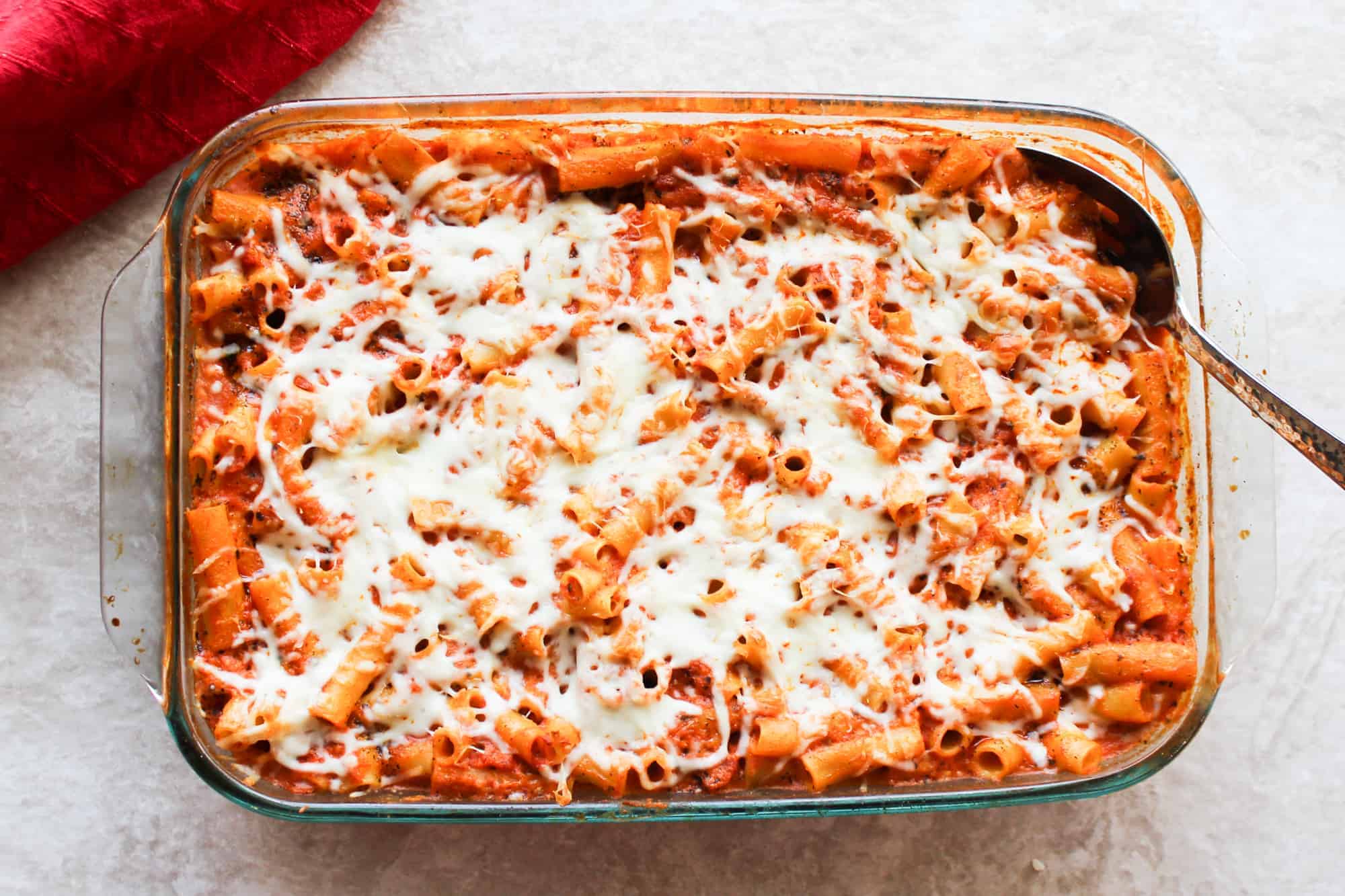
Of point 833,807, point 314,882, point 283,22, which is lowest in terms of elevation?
point 314,882

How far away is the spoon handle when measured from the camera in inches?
71.1

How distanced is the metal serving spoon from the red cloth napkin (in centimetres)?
153

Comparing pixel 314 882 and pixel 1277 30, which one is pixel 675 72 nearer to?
pixel 1277 30

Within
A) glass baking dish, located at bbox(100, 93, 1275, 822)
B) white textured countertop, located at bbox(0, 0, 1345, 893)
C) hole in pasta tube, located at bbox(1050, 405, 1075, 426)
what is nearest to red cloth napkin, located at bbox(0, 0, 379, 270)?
white textured countertop, located at bbox(0, 0, 1345, 893)

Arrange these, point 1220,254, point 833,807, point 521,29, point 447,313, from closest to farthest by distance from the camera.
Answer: point 833,807, point 447,313, point 1220,254, point 521,29

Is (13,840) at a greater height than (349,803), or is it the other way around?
(349,803)

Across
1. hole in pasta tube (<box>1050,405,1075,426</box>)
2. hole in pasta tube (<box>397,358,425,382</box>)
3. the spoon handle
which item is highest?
the spoon handle

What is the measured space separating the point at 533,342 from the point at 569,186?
1.01 ft

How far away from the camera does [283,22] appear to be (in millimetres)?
2322

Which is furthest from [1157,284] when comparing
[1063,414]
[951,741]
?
[951,741]

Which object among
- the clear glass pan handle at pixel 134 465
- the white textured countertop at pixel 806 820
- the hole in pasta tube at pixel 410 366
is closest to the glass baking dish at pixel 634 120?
the clear glass pan handle at pixel 134 465

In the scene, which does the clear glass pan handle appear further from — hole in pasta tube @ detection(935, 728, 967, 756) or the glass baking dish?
hole in pasta tube @ detection(935, 728, 967, 756)

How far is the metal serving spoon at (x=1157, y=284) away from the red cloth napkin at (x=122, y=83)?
1.53 meters

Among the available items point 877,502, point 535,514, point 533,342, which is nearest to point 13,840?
point 535,514
